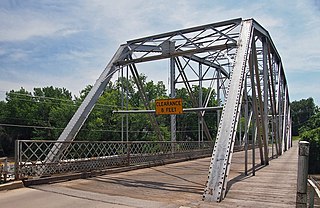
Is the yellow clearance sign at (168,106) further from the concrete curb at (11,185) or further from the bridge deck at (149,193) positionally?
the concrete curb at (11,185)

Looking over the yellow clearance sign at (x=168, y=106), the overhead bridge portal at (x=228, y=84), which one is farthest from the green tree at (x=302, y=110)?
the yellow clearance sign at (x=168, y=106)

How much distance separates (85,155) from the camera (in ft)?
42.6

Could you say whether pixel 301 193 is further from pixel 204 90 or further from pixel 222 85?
pixel 204 90

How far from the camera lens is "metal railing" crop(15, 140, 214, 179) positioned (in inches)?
362

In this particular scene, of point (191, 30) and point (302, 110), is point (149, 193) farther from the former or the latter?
point (302, 110)

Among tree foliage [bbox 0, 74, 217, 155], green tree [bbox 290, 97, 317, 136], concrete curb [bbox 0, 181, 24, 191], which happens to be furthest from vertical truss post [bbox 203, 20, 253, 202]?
green tree [bbox 290, 97, 317, 136]

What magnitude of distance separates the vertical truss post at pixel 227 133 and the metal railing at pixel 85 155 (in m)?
5.07

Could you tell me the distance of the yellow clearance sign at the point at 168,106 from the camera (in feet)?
47.1

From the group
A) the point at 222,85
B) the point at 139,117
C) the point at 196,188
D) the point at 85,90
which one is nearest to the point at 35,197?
the point at 196,188

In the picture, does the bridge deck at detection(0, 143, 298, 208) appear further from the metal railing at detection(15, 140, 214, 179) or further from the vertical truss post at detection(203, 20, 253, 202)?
the metal railing at detection(15, 140, 214, 179)

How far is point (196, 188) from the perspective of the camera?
8.35 m

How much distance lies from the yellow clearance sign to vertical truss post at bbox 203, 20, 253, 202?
4875 mm

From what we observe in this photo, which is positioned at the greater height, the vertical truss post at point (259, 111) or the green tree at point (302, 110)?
the green tree at point (302, 110)

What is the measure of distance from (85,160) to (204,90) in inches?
1599
